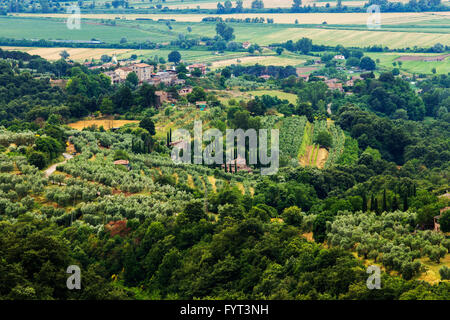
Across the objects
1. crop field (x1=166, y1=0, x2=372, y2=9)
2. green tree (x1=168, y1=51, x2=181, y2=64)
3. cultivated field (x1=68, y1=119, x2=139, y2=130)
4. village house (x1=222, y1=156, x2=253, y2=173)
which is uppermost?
crop field (x1=166, y1=0, x2=372, y2=9)

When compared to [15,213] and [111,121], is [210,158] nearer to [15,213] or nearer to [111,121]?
[111,121]

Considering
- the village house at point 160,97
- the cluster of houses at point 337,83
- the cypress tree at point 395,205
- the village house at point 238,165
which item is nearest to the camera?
the cypress tree at point 395,205

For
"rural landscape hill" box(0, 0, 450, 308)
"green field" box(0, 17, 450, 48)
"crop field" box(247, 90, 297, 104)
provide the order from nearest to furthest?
"rural landscape hill" box(0, 0, 450, 308)
"crop field" box(247, 90, 297, 104)
"green field" box(0, 17, 450, 48)

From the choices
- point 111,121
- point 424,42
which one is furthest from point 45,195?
point 424,42

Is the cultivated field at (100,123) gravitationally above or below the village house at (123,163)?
above

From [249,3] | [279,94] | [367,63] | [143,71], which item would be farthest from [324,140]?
[249,3]

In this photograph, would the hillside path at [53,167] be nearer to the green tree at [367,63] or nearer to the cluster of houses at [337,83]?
the cluster of houses at [337,83]

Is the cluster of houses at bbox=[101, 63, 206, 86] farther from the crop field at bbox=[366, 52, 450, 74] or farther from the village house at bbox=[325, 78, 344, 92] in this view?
the crop field at bbox=[366, 52, 450, 74]

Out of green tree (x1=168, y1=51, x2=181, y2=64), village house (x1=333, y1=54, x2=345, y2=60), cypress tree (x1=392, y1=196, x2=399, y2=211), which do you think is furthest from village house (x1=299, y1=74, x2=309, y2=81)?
cypress tree (x1=392, y1=196, x2=399, y2=211)

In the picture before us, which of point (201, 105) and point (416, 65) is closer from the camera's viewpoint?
point (201, 105)

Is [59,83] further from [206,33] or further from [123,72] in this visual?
[206,33]

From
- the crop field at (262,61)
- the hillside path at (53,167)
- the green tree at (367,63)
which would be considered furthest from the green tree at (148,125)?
the green tree at (367,63)
